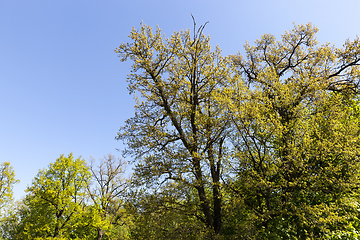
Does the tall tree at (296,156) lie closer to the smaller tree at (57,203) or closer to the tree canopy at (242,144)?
the tree canopy at (242,144)

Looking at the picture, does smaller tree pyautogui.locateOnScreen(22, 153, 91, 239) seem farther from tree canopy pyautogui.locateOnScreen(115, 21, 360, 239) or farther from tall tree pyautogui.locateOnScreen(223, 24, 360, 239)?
tall tree pyautogui.locateOnScreen(223, 24, 360, 239)

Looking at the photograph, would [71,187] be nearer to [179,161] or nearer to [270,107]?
[179,161]

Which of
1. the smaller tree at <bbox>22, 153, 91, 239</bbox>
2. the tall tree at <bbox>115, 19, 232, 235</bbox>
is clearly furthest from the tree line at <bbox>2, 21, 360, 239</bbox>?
the smaller tree at <bbox>22, 153, 91, 239</bbox>

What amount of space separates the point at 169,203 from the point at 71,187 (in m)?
13.9

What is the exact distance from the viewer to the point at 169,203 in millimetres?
10953

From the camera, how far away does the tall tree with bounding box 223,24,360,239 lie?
890 cm

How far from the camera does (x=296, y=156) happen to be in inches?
348

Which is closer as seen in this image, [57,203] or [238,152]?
[238,152]

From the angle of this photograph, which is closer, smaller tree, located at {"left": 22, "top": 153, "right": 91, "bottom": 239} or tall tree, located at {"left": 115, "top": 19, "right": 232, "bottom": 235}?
tall tree, located at {"left": 115, "top": 19, "right": 232, "bottom": 235}

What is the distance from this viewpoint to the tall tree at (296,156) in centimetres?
890

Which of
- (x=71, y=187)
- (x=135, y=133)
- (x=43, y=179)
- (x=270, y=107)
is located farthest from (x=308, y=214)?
(x=43, y=179)

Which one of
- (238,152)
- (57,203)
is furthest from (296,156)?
(57,203)

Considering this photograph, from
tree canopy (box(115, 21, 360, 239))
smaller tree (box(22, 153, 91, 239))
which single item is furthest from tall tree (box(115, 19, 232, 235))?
smaller tree (box(22, 153, 91, 239))

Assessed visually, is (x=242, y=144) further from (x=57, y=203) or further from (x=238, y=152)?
(x=57, y=203)
